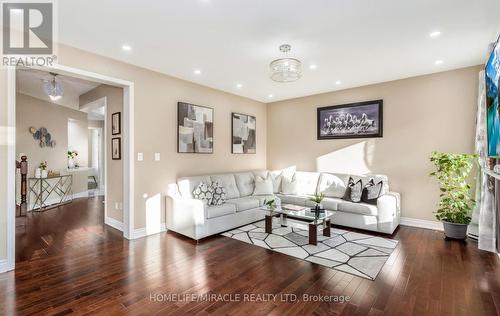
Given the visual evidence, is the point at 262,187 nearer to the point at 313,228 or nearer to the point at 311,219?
the point at 311,219

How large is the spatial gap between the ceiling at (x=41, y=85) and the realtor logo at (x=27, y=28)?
105 centimetres

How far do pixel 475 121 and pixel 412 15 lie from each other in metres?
2.43

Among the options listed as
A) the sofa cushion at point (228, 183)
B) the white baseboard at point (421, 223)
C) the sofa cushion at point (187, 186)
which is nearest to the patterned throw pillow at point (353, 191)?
the white baseboard at point (421, 223)

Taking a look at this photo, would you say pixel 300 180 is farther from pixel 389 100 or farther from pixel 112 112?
pixel 112 112

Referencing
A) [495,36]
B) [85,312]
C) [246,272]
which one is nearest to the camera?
[85,312]

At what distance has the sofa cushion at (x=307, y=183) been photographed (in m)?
5.09

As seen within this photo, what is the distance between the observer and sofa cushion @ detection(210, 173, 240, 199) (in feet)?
15.3

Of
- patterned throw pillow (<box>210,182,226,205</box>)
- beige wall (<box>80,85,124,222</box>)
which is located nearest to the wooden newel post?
beige wall (<box>80,85,124,222</box>)

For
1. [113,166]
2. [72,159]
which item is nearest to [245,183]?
[113,166]

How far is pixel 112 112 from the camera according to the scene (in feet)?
14.1

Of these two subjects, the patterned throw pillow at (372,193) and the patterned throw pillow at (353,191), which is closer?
the patterned throw pillow at (372,193)

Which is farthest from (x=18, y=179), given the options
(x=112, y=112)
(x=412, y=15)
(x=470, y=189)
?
(x=470, y=189)

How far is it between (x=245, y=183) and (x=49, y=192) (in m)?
4.91

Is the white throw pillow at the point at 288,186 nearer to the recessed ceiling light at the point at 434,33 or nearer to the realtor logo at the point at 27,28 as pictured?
the recessed ceiling light at the point at 434,33
